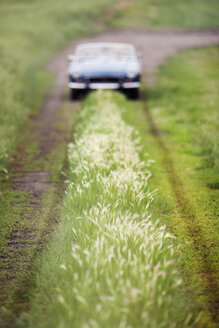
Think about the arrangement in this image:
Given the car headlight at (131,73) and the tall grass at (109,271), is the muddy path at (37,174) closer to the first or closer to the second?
the tall grass at (109,271)

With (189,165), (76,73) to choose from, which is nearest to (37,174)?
(189,165)

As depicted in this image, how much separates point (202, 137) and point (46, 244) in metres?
4.58

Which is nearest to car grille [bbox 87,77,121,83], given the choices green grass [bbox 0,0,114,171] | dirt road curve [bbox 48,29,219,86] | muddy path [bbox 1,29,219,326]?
muddy path [bbox 1,29,219,326]

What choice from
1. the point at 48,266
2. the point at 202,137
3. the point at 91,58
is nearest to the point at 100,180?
the point at 48,266

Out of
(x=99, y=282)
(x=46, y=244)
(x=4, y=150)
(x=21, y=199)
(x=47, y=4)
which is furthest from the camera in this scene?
(x=47, y=4)

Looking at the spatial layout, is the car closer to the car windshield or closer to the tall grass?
the car windshield

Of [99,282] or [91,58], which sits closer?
[99,282]

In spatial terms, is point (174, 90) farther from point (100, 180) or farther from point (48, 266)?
point (48, 266)

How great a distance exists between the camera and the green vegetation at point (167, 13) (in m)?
38.3

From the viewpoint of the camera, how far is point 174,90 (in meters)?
12.8

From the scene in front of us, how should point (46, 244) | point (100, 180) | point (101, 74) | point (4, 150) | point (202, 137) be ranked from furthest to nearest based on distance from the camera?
1. point (101, 74)
2. point (202, 137)
3. point (4, 150)
4. point (100, 180)
5. point (46, 244)

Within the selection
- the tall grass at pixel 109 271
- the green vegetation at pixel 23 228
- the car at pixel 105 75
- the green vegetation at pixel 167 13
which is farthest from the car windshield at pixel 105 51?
the green vegetation at pixel 167 13

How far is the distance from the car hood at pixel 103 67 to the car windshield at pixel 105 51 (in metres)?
0.60

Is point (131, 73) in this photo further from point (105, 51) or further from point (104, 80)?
point (105, 51)
